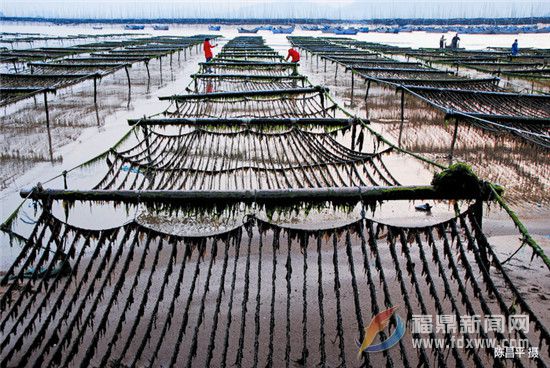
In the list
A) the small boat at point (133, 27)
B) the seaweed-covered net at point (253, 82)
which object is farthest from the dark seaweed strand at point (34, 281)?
the small boat at point (133, 27)

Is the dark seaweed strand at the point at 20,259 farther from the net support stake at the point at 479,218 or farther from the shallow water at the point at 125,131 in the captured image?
the net support stake at the point at 479,218

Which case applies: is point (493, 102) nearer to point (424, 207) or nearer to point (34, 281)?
point (424, 207)

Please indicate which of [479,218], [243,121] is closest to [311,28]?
[243,121]

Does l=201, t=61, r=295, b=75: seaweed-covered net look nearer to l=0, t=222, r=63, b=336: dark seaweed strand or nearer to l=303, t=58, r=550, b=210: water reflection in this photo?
l=303, t=58, r=550, b=210: water reflection

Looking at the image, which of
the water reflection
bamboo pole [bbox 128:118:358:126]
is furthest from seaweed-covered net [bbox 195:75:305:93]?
bamboo pole [bbox 128:118:358:126]

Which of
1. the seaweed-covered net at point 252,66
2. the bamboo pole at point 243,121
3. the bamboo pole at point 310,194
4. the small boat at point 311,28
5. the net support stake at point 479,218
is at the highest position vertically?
the small boat at point 311,28

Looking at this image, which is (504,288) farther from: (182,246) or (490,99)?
(490,99)

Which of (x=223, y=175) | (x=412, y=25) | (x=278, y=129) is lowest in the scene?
(x=223, y=175)

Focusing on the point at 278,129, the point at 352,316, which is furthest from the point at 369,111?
the point at 352,316
